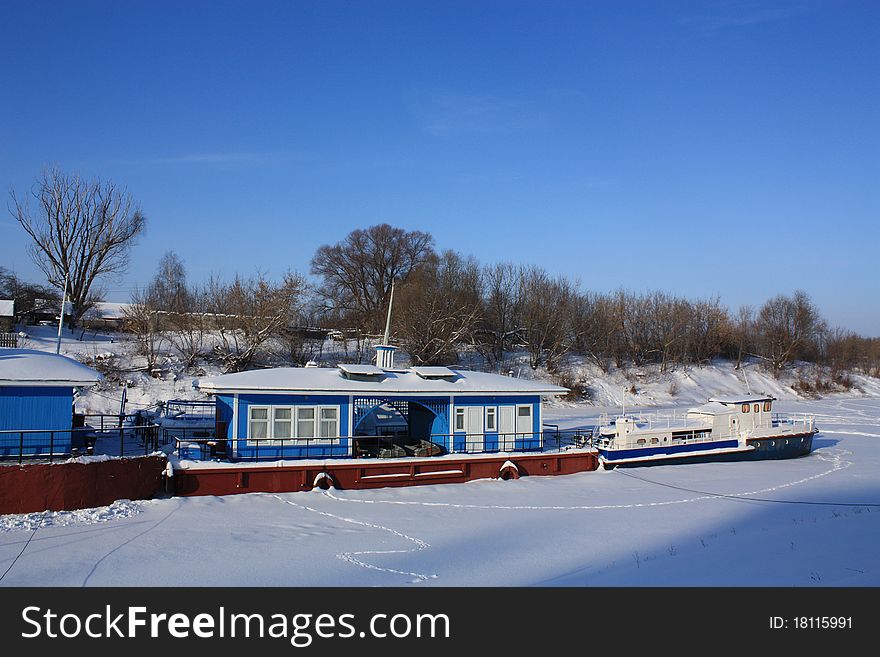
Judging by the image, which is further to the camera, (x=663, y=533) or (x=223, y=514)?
(x=223, y=514)

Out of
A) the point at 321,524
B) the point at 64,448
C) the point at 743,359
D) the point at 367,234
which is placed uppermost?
the point at 367,234

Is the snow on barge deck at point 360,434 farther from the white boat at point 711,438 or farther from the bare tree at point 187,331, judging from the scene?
the bare tree at point 187,331

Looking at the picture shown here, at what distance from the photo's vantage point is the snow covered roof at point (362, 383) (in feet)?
69.1

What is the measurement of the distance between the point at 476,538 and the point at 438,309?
41.7 m

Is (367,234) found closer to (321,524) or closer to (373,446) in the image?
(373,446)

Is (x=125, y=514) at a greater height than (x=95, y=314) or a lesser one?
lesser

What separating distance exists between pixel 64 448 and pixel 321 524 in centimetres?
747

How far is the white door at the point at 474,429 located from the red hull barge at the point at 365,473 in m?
1.07

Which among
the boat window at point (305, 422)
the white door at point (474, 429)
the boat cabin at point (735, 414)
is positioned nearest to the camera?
the boat window at point (305, 422)

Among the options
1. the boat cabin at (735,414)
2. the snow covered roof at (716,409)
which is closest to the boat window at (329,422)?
the boat cabin at (735,414)

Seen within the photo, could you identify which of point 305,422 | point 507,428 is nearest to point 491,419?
point 507,428

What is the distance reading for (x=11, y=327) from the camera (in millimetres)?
45906

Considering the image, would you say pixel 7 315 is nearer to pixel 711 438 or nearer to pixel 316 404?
pixel 316 404
